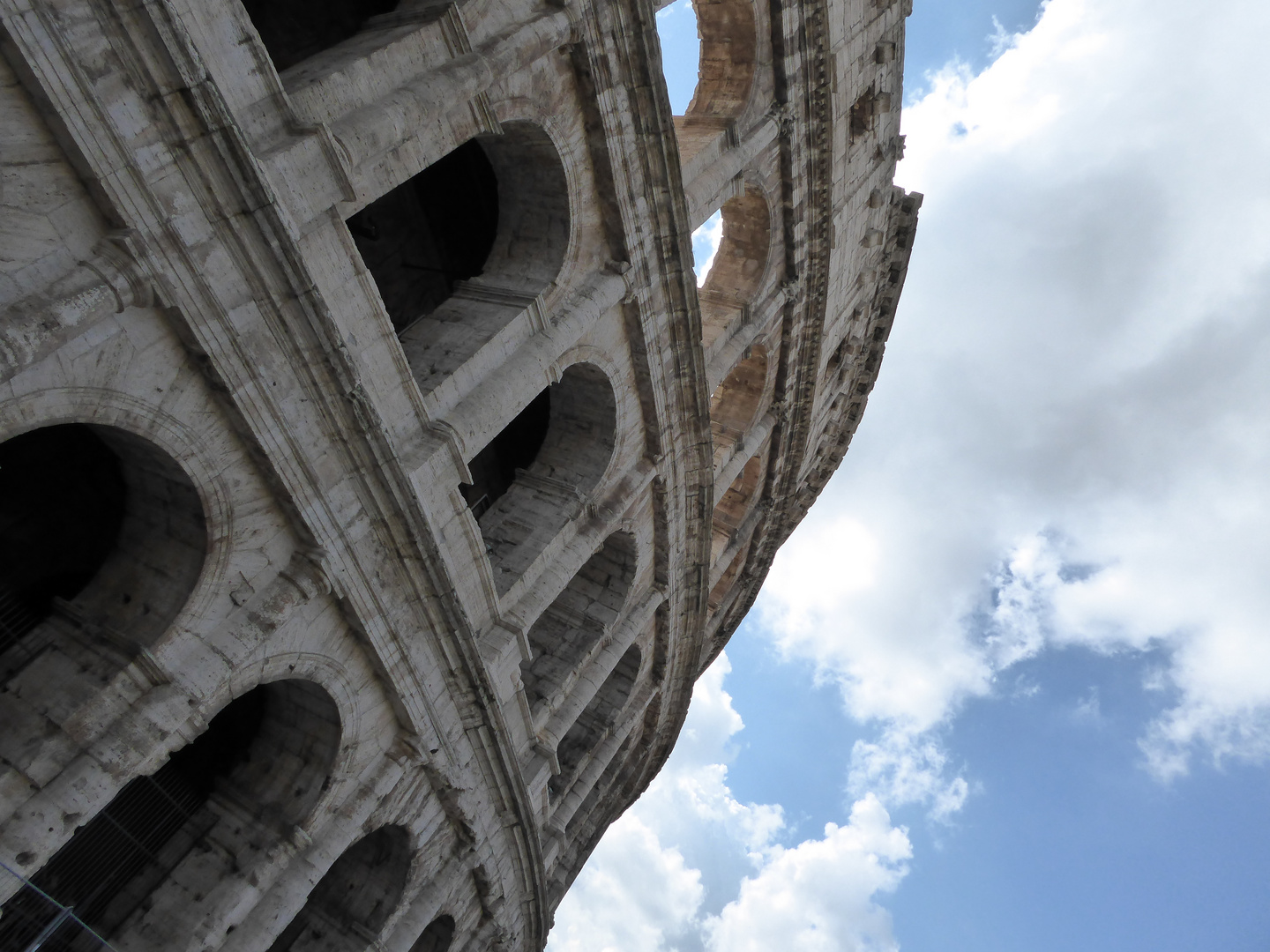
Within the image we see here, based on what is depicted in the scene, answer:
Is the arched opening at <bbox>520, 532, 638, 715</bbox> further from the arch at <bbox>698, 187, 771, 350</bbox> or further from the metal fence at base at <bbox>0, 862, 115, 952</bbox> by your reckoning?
the metal fence at base at <bbox>0, 862, 115, 952</bbox>

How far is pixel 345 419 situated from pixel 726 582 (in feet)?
55.8

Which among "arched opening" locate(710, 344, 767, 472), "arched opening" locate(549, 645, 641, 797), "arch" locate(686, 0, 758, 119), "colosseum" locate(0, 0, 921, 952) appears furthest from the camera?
"arched opening" locate(710, 344, 767, 472)

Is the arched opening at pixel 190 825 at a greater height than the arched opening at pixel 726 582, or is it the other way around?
the arched opening at pixel 726 582

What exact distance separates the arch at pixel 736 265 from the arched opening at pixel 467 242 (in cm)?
476

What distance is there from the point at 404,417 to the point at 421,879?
708 cm

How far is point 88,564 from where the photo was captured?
8336mm

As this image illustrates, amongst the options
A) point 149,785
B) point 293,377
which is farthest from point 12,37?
point 149,785

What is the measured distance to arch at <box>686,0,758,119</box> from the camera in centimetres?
1227

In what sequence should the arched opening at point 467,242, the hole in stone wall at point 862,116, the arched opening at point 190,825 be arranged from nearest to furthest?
the arched opening at point 190,825, the arched opening at point 467,242, the hole in stone wall at point 862,116

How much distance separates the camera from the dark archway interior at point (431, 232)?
1237cm

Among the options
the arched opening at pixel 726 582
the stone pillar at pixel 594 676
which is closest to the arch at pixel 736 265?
the stone pillar at pixel 594 676

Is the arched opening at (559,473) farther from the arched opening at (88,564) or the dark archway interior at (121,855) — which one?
the arched opening at (88,564)

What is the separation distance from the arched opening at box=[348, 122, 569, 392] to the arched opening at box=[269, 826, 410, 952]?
6.93m

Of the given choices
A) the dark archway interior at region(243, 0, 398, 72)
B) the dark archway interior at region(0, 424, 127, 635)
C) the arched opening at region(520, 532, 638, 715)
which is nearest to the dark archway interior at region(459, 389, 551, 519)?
the arched opening at region(520, 532, 638, 715)
